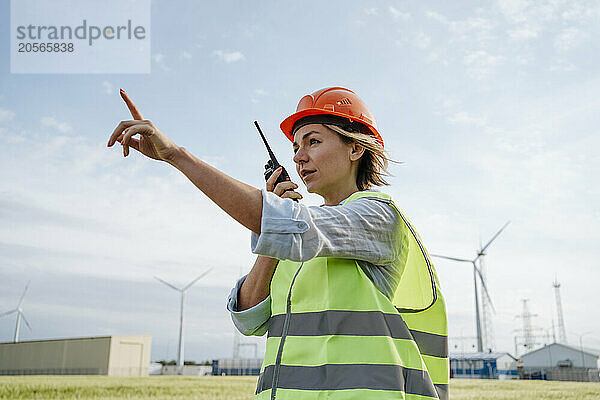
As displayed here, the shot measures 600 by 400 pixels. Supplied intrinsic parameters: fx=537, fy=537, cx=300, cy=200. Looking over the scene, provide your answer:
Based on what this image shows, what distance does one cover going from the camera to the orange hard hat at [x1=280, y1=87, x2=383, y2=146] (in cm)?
271

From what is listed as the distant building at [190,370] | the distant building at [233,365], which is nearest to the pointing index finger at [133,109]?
the distant building at [190,370]

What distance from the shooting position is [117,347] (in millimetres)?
67062

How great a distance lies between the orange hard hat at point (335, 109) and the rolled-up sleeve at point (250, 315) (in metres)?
0.93

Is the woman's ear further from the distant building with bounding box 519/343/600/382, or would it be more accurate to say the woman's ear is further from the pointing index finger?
the distant building with bounding box 519/343/600/382

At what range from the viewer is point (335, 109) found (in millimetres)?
2711

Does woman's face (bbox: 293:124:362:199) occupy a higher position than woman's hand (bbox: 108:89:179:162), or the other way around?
woman's face (bbox: 293:124:362:199)

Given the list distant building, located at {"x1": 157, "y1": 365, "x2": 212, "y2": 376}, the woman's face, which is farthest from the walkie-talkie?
distant building, located at {"x1": 157, "y1": 365, "x2": 212, "y2": 376}

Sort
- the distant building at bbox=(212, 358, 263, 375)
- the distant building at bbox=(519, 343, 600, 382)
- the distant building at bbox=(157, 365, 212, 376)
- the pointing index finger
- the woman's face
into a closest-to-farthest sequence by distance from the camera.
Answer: the pointing index finger < the woman's face < the distant building at bbox=(519, 343, 600, 382) < the distant building at bbox=(157, 365, 212, 376) < the distant building at bbox=(212, 358, 263, 375)

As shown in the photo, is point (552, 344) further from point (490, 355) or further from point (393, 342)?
point (393, 342)

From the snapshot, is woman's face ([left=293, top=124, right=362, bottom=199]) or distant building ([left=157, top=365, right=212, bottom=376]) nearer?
woman's face ([left=293, top=124, right=362, bottom=199])

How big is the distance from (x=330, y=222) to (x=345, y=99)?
90cm

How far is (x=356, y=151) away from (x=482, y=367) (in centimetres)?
7094

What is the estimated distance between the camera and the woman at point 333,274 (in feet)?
6.40

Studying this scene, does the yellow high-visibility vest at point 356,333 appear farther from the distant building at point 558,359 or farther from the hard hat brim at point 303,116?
the distant building at point 558,359
